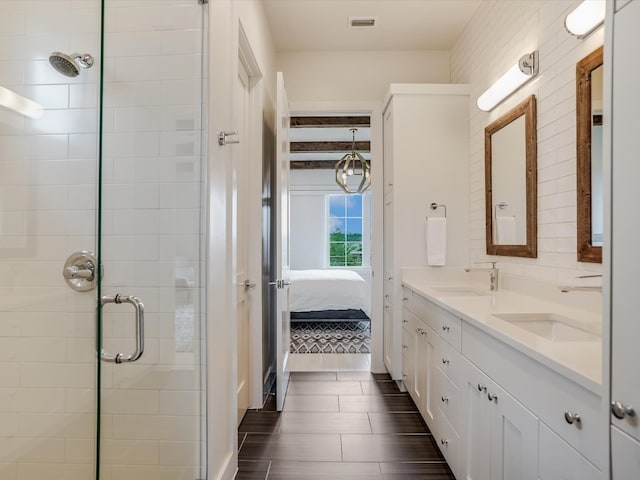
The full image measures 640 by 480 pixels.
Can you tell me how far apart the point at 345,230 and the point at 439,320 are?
6107mm

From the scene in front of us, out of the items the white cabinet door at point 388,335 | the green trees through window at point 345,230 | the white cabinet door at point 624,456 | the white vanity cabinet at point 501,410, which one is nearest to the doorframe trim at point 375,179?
the white cabinet door at point 388,335

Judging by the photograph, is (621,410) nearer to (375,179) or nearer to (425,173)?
(425,173)

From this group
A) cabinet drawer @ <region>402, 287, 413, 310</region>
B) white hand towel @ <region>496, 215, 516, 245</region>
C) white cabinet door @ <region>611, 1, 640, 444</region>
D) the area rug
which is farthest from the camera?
the area rug

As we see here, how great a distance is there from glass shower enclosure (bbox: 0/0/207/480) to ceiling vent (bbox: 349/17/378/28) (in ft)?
5.88

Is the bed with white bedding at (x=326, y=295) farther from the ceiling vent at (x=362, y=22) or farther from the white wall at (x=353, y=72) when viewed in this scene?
the ceiling vent at (x=362, y=22)

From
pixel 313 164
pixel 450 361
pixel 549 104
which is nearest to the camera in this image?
pixel 450 361

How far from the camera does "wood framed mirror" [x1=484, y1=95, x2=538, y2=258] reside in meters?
2.16

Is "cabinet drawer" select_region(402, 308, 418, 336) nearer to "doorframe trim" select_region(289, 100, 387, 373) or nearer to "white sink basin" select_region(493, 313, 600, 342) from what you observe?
"doorframe trim" select_region(289, 100, 387, 373)

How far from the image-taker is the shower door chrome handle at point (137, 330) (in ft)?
Answer: 4.00

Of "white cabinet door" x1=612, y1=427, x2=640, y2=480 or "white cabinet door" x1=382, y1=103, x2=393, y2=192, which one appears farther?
"white cabinet door" x1=382, y1=103, x2=393, y2=192

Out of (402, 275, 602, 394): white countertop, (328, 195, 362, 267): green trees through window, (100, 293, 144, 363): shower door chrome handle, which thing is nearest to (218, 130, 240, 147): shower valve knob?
(100, 293, 144, 363): shower door chrome handle

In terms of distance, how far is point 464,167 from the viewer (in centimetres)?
305

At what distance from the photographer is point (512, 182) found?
2389mm

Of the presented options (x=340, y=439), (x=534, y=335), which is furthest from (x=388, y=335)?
(x=534, y=335)
